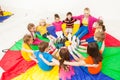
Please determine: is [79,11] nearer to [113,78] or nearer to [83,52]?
[83,52]

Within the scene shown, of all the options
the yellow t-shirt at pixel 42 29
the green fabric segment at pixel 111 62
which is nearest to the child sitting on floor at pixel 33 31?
the yellow t-shirt at pixel 42 29

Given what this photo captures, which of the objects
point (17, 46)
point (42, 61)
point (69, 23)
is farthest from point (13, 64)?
point (69, 23)

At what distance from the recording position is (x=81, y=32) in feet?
10.8

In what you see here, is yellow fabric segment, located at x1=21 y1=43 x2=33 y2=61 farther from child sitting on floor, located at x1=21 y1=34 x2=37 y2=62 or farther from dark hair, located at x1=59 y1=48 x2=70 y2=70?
dark hair, located at x1=59 y1=48 x2=70 y2=70

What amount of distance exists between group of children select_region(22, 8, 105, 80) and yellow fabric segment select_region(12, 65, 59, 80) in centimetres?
6

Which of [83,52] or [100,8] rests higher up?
[100,8]

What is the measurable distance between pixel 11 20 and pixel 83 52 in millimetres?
1967

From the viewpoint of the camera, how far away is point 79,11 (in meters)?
4.25

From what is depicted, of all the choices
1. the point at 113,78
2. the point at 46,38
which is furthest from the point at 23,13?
the point at 113,78

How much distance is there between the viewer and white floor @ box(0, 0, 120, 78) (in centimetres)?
351

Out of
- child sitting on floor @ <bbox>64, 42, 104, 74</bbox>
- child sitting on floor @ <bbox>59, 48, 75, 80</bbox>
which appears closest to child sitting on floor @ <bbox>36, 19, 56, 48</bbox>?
child sitting on floor @ <bbox>59, 48, 75, 80</bbox>

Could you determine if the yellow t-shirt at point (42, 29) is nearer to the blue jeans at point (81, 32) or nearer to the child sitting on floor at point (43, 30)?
the child sitting on floor at point (43, 30)

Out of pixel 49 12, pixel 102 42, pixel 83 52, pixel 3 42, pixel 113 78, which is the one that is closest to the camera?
pixel 113 78

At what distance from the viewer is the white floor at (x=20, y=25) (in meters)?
3.51
